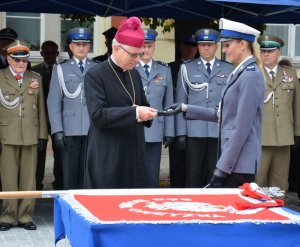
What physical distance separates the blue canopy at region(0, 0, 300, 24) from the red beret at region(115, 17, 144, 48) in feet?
14.6

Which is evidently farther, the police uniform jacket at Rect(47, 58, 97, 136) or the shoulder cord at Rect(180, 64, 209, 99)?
the shoulder cord at Rect(180, 64, 209, 99)

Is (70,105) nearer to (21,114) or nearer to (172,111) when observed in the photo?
(21,114)

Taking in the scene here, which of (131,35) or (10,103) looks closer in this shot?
(131,35)

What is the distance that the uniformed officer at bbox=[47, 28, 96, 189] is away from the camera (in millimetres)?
8484

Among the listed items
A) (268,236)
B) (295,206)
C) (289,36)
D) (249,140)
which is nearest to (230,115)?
(249,140)

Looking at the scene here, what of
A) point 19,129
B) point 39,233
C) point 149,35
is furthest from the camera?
point 149,35

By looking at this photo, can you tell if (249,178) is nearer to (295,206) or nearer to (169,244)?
(169,244)

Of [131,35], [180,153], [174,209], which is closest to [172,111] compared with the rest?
[131,35]

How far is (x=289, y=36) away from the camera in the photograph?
59.4 feet

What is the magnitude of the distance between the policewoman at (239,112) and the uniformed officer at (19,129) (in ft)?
9.91

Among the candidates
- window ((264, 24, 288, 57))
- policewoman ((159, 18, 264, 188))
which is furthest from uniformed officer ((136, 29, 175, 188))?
window ((264, 24, 288, 57))

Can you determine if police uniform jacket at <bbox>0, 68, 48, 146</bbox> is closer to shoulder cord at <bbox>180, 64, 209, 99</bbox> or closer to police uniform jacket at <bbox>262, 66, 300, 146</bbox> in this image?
shoulder cord at <bbox>180, 64, 209, 99</bbox>

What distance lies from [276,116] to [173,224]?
5.23 meters

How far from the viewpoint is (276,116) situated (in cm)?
891
